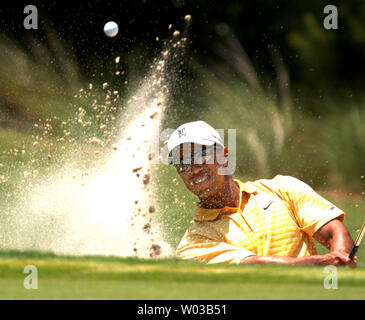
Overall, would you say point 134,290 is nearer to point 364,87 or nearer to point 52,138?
point 52,138

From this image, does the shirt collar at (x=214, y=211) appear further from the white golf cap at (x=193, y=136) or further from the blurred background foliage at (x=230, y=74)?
the blurred background foliage at (x=230, y=74)

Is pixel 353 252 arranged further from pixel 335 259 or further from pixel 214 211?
pixel 214 211

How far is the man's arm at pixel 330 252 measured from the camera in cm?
413

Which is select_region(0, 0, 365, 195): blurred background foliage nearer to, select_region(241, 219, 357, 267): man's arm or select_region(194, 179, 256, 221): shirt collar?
select_region(194, 179, 256, 221): shirt collar

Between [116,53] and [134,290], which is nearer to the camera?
[134,290]

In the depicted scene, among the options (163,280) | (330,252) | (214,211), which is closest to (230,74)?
(214,211)

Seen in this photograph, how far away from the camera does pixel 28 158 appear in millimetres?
7836

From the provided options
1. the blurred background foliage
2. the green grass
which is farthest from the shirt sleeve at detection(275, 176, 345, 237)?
the blurred background foliage

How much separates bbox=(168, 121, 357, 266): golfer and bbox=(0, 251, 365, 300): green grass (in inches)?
35.9

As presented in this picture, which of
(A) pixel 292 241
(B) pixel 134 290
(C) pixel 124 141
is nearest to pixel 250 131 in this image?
(C) pixel 124 141

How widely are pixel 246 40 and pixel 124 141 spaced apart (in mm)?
5908

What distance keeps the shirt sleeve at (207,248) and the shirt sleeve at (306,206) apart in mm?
363

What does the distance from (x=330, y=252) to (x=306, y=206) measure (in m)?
Answer: 0.33

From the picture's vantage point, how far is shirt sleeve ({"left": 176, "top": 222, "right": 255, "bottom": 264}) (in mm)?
4316
